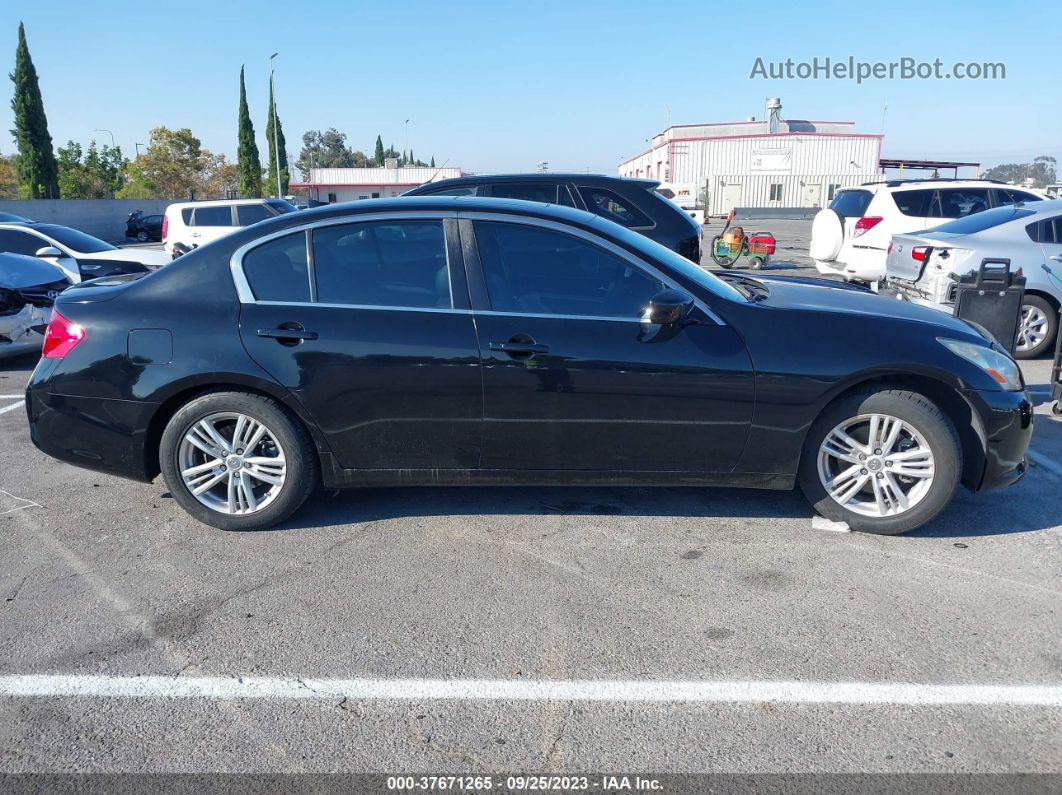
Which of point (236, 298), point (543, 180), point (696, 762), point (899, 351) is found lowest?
point (696, 762)

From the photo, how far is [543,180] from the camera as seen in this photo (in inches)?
306

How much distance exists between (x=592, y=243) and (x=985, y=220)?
633cm

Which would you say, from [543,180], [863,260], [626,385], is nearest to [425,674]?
[626,385]

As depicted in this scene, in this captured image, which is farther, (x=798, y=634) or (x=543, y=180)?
(x=543, y=180)

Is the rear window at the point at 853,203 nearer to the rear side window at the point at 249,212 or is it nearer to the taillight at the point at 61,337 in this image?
the taillight at the point at 61,337

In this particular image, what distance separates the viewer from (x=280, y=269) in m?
4.11

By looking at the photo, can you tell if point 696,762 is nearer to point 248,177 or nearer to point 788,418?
point 788,418

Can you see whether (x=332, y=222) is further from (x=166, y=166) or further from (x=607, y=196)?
(x=166, y=166)

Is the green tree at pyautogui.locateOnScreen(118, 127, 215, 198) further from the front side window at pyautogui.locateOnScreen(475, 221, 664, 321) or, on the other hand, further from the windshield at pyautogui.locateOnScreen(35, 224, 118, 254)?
the front side window at pyautogui.locateOnScreen(475, 221, 664, 321)

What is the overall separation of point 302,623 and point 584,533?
58.4 inches

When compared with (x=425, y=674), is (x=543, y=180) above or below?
above

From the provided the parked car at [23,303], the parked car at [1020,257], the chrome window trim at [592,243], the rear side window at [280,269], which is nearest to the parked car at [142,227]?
the parked car at [23,303]

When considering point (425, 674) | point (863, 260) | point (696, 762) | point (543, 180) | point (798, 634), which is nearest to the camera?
point (696, 762)

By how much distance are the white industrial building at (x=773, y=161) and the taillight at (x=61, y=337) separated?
188 ft
